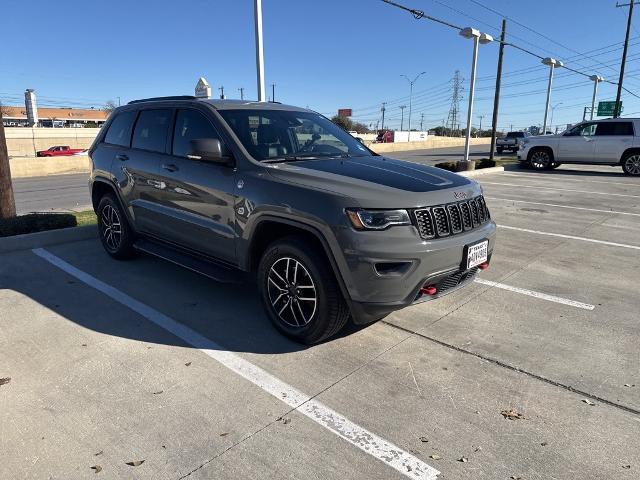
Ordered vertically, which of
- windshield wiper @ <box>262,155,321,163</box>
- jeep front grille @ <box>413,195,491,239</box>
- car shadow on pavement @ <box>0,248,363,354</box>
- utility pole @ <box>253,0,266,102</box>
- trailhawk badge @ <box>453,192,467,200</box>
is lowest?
car shadow on pavement @ <box>0,248,363,354</box>

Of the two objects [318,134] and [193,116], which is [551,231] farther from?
[193,116]

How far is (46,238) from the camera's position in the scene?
21.1 feet

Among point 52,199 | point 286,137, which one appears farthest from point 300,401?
point 52,199

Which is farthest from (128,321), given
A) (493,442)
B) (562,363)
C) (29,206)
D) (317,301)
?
(29,206)

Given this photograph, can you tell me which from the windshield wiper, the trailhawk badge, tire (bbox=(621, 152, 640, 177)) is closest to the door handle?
the windshield wiper

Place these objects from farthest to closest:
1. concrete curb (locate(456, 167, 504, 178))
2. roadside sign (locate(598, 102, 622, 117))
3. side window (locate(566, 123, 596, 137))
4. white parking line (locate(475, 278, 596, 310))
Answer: roadside sign (locate(598, 102, 622, 117)) → side window (locate(566, 123, 596, 137)) → concrete curb (locate(456, 167, 504, 178)) → white parking line (locate(475, 278, 596, 310))

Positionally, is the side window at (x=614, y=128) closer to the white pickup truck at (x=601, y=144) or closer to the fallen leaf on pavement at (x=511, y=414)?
the white pickup truck at (x=601, y=144)

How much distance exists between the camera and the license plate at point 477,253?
355cm

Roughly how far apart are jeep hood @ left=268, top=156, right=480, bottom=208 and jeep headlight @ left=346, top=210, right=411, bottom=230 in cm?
5

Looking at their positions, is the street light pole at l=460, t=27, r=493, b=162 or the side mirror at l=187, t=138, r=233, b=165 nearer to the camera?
the side mirror at l=187, t=138, r=233, b=165

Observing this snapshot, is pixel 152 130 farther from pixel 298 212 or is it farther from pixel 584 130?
pixel 584 130

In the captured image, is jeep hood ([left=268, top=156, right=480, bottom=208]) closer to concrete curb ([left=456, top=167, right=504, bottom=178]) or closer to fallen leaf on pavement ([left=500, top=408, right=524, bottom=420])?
fallen leaf on pavement ([left=500, top=408, right=524, bottom=420])

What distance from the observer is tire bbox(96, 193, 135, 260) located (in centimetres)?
547

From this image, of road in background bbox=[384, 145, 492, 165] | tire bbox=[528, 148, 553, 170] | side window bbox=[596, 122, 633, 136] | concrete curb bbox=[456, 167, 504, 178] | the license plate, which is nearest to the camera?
the license plate
